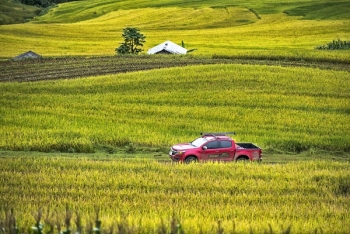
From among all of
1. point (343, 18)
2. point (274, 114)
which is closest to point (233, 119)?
point (274, 114)

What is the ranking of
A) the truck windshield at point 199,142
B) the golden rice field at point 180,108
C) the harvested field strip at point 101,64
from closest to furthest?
the truck windshield at point 199,142 < the golden rice field at point 180,108 < the harvested field strip at point 101,64

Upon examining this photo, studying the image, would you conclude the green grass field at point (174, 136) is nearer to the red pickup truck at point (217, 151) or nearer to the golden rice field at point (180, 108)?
the golden rice field at point (180, 108)

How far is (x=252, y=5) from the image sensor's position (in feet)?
380

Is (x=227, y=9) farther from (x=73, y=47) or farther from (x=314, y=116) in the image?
(x=314, y=116)

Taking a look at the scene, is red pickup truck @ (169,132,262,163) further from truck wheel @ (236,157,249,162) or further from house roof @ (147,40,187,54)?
house roof @ (147,40,187,54)

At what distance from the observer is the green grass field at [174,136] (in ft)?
50.8

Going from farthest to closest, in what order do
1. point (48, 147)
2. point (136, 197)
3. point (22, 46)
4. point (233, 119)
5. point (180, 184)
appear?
1. point (22, 46)
2. point (233, 119)
3. point (48, 147)
4. point (180, 184)
5. point (136, 197)

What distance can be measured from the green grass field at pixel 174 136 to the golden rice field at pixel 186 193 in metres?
0.06

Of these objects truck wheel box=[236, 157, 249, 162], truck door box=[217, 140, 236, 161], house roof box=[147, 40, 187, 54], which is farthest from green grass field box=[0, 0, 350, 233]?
house roof box=[147, 40, 187, 54]

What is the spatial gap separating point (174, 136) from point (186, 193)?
40.1 ft

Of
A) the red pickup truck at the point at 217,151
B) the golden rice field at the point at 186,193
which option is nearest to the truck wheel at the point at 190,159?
the red pickup truck at the point at 217,151

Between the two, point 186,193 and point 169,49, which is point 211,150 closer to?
point 186,193

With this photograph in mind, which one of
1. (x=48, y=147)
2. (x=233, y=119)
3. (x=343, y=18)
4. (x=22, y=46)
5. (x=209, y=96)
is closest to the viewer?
(x=48, y=147)

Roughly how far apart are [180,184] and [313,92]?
2481cm
